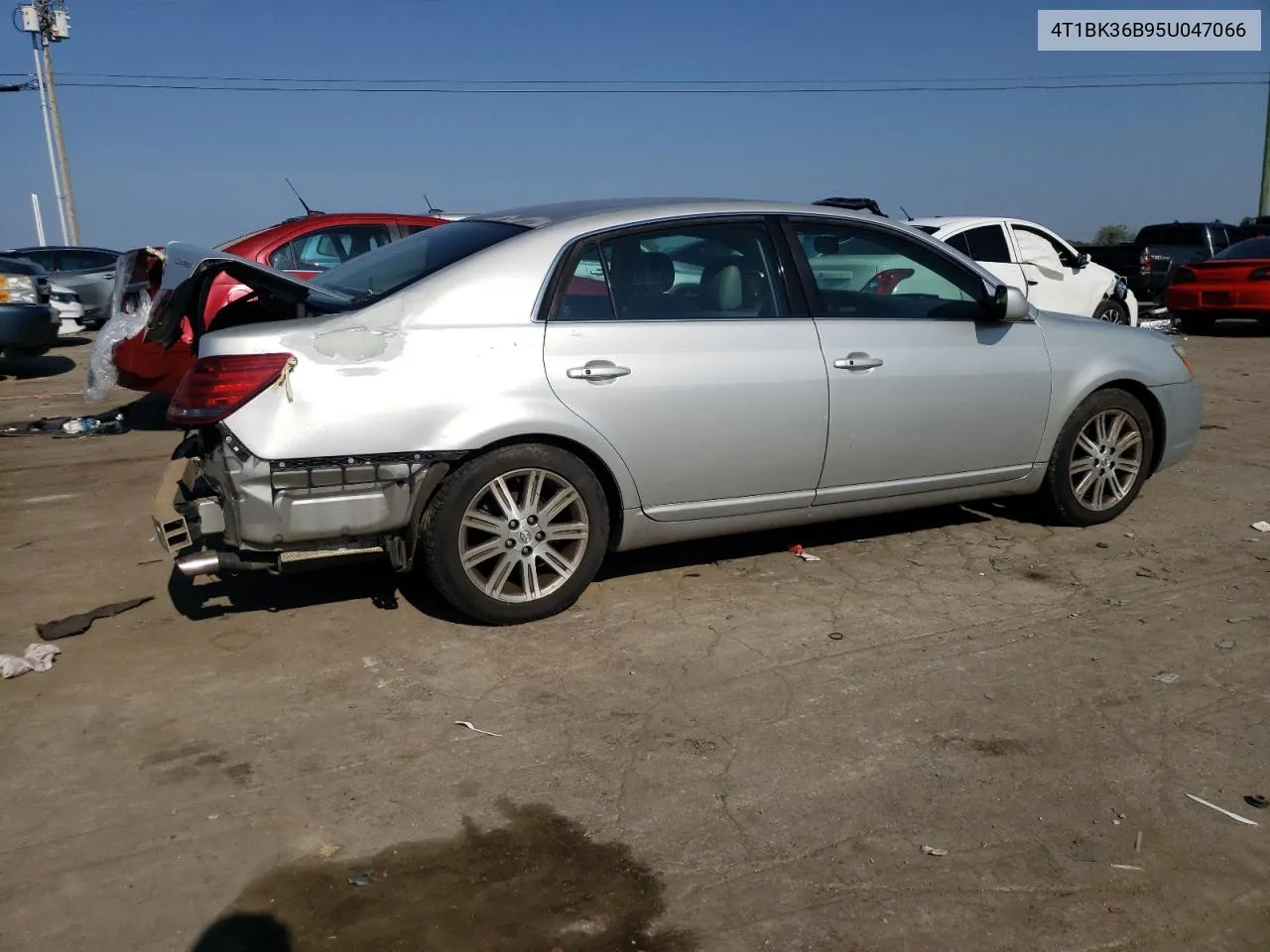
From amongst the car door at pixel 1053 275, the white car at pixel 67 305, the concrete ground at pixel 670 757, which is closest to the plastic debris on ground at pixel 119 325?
the concrete ground at pixel 670 757

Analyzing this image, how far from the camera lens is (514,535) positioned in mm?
4539

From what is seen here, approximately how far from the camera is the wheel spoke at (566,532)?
4.61 m

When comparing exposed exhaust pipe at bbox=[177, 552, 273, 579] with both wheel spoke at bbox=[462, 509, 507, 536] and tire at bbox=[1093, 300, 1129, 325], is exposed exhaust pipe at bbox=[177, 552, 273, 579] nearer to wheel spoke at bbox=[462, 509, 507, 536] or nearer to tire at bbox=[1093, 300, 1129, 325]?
wheel spoke at bbox=[462, 509, 507, 536]

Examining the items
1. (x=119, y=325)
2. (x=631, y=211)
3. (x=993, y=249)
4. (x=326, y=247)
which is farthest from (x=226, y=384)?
(x=993, y=249)

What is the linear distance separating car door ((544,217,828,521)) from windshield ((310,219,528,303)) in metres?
0.46

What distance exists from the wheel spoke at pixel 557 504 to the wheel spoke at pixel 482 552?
0.64 ft

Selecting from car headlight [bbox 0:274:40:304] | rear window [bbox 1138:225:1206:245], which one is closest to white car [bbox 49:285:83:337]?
car headlight [bbox 0:274:40:304]

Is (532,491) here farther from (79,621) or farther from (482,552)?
(79,621)

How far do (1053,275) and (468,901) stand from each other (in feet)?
37.8

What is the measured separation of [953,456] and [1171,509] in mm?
1871

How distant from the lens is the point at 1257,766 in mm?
3531

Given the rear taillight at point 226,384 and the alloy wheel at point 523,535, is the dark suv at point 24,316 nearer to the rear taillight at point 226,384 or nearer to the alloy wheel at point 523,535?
the rear taillight at point 226,384

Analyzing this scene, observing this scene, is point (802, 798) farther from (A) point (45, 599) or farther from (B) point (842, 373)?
(A) point (45, 599)

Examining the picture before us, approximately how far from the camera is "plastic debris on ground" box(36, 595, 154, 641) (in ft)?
15.3
